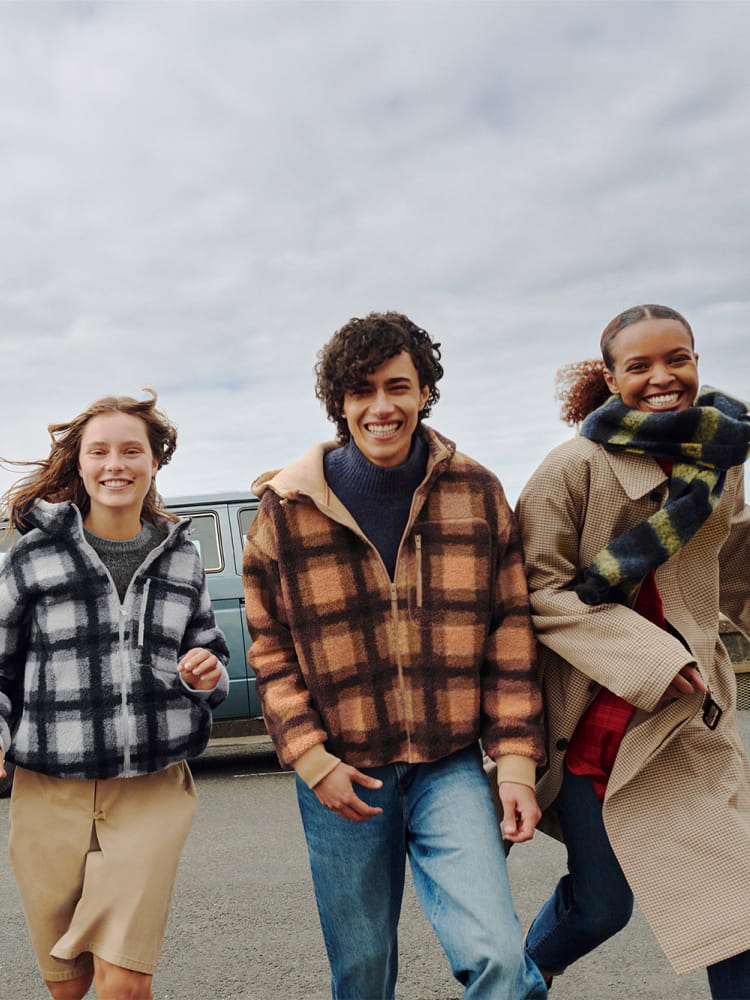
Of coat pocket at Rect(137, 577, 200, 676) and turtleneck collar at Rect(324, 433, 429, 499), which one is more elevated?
turtleneck collar at Rect(324, 433, 429, 499)

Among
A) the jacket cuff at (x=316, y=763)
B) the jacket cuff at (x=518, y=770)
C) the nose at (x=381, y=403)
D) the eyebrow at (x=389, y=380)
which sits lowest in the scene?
the jacket cuff at (x=518, y=770)

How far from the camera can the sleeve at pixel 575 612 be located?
235cm

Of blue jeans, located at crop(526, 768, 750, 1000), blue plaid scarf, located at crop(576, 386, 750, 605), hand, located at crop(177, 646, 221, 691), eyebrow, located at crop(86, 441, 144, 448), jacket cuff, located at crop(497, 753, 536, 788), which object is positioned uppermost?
eyebrow, located at crop(86, 441, 144, 448)

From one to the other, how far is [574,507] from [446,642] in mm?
527

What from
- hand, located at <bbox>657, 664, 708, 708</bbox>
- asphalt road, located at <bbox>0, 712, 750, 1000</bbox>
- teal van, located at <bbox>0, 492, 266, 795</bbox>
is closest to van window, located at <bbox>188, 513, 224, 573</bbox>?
teal van, located at <bbox>0, 492, 266, 795</bbox>

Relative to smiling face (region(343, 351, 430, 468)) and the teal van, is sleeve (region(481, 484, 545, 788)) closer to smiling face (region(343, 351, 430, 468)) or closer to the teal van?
smiling face (region(343, 351, 430, 468))

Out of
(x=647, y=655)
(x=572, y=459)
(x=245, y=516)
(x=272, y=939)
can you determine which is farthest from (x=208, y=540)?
(x=647, y=655)

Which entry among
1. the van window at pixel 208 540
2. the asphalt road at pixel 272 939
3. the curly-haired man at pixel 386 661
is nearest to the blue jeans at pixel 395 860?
the curly-haired man at pixel 386 661

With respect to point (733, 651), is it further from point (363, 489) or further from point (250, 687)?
point (363, 489)

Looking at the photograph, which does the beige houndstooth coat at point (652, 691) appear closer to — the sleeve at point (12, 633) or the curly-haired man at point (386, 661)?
the curly-haired man at point (386, 661)

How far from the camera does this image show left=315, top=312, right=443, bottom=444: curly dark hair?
2541mm

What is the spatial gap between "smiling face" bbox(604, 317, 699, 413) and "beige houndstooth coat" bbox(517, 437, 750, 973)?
0.18 metres

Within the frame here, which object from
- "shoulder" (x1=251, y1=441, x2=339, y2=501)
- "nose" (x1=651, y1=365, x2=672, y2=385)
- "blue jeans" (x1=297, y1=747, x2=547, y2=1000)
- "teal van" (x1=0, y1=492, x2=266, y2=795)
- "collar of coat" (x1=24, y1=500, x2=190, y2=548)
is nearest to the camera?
"blue jeans" (x1=297, y1=747, x2=547, y2=1000)

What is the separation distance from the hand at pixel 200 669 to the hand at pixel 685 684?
1.19m
